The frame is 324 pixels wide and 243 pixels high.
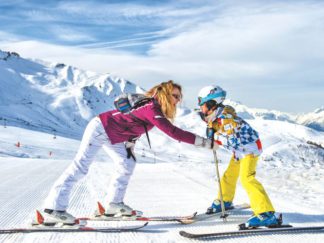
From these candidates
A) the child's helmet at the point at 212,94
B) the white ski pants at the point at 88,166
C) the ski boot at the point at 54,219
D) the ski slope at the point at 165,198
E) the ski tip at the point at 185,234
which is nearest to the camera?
the ski tip at the point at 185,234

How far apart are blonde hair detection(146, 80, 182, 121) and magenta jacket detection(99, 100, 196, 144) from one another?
104 millimetres

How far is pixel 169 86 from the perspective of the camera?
17.1 ft

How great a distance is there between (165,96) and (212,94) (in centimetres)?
60

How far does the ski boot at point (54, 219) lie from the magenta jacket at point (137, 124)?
1049 millimetres

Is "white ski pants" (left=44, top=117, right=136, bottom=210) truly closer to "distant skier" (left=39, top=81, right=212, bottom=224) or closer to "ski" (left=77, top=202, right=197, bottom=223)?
"distant skier" (left=39, top=81, right=212, bottom=224)

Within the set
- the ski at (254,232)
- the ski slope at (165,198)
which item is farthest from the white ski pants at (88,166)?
the ski at (254,232)

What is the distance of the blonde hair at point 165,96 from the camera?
5.18 m

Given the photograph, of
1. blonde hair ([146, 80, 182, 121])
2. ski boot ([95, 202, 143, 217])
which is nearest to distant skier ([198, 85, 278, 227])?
blonde hair ([146, 80, 182, 121])

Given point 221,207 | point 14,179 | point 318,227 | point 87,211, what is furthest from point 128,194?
point 318,227

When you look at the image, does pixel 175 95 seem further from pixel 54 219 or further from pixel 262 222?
pixel 54 219

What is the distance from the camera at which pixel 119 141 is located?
5.41 metres

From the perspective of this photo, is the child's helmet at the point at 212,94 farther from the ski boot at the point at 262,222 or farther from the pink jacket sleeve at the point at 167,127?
the ski boot at the point at 262,222

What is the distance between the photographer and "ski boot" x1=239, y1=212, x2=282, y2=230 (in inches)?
192

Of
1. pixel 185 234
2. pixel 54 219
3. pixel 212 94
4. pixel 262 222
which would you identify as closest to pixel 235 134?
pixel 212 94
